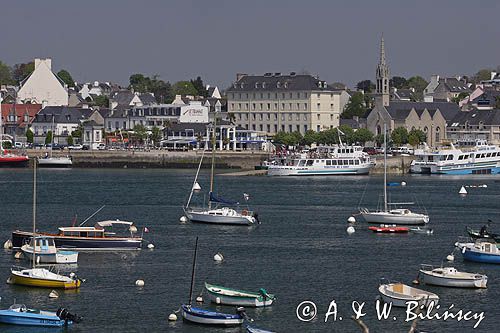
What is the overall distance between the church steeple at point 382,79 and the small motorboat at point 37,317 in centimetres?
10451

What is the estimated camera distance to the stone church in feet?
437

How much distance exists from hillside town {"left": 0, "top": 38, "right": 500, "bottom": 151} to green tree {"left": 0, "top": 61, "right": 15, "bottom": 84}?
37.2 meters

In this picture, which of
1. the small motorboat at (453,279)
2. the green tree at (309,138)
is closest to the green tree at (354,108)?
the green tree at (309,138)

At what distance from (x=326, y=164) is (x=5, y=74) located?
99.5 metres

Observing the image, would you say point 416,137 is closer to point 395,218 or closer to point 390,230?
point 395,218

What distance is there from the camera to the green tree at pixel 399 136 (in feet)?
416

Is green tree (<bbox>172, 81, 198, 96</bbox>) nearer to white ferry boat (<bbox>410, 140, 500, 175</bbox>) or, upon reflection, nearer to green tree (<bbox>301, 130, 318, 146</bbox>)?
green tree (<bbox>301, 130, 318, 146</bbox>)

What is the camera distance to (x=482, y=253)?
4478 cm

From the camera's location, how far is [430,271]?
40.4 m

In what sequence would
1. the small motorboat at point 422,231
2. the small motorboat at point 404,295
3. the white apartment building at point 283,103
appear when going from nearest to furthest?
1. the small motorboat at point 404,295
2. the small motorboat at point 422,231
3. the white apartment building at point 283,103

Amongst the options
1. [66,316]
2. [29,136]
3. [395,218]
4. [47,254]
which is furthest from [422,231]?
[29,136]

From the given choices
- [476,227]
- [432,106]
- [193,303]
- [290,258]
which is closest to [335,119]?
[432,106]

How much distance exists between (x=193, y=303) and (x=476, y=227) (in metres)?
24.1

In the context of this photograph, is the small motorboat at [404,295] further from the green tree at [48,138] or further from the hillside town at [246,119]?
the green tree at [48,138]
